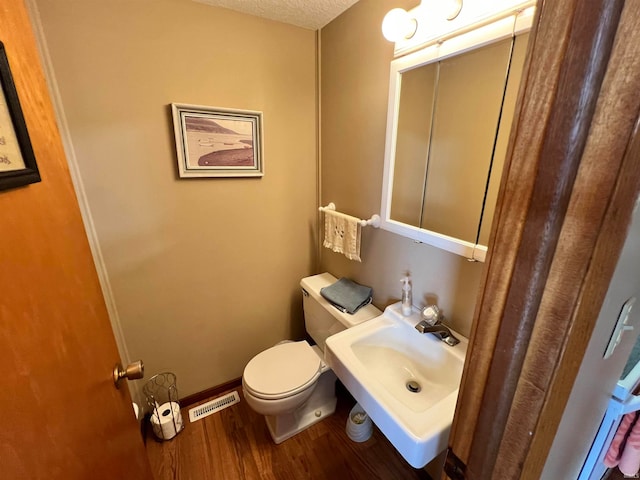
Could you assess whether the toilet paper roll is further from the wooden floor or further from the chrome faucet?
the chrome faucet

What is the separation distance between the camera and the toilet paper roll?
1607 mm

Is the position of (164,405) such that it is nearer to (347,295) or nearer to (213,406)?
Answer: (213,406)

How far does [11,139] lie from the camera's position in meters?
0.46

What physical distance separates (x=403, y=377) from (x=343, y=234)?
796 millimetres

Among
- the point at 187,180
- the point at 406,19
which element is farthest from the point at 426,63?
the point at 187,180

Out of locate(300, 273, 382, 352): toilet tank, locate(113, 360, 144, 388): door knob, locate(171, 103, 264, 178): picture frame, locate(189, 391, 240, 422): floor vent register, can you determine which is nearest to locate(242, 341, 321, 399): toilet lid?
locate(300, 273, 382, 352): toilet tank

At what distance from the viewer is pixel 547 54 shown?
12.9 inches

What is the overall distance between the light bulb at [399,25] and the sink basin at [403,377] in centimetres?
117

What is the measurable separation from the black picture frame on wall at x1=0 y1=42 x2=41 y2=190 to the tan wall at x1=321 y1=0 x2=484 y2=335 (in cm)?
123

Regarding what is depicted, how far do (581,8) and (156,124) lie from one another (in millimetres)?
1581

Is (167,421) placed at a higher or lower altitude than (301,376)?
lower

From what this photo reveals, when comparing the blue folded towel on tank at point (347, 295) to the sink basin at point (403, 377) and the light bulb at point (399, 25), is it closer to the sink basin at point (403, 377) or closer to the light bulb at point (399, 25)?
the sink basin at point (403, 377)

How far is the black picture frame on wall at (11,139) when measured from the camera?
17.6 inches

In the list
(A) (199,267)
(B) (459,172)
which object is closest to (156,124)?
(A) (199,267)
